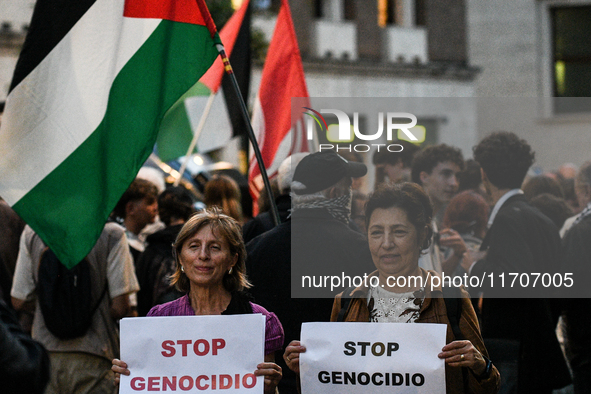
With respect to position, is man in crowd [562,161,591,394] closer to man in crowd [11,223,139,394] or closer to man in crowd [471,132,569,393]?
man in crowd [471,132,569,393]

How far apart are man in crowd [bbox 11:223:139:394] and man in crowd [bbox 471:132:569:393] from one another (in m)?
1.98

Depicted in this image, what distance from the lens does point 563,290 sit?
4.20m

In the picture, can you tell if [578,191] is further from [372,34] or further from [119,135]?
[372,34]

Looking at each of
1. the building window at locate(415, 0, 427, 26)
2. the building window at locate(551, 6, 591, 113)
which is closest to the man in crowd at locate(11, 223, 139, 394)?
the building window at locate(551, 6, 591, 113)

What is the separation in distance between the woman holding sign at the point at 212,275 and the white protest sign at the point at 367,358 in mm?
201

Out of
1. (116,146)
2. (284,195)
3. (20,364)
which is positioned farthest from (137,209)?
(20,364)

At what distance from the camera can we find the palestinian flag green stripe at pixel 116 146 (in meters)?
3.77

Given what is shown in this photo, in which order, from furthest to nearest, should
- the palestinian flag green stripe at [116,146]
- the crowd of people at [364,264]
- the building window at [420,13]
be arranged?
the building window at [420,13], the palestinian flag green stripe at [116,146], the crowd of people at [364,264]

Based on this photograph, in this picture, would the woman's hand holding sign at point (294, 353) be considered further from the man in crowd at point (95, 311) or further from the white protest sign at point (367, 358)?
the man in crowd at point (95, 311)

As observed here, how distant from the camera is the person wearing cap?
3.62 meters

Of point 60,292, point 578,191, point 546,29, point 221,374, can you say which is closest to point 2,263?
point 60,292

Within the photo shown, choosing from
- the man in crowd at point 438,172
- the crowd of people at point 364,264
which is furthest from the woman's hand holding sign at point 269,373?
the man in crowd at point 438,172

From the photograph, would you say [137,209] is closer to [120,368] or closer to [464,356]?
[120,368]

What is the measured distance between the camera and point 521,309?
13.4 feet
